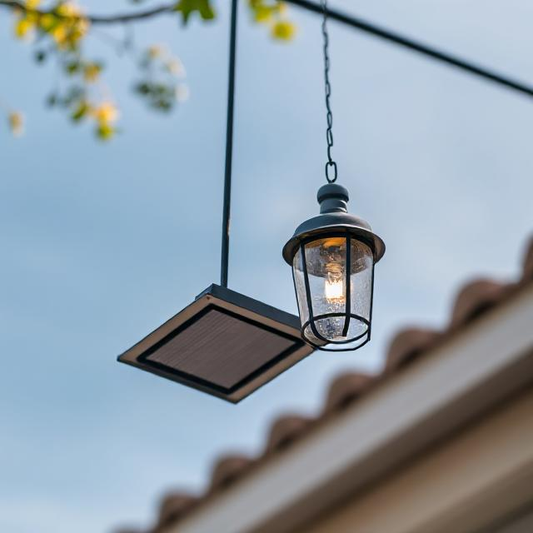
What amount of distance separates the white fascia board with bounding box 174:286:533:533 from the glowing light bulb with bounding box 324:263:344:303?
1.39 feet

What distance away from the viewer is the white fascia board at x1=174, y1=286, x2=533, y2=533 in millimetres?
3299

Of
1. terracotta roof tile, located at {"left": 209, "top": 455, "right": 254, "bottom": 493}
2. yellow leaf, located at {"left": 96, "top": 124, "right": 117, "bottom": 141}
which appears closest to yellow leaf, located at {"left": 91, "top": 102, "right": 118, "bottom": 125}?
yellow leaf, located at {"left": 96, "top": 124, "right": 117, "bottom": 141}

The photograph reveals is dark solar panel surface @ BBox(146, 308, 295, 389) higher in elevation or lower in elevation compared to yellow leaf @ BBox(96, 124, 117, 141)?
lower

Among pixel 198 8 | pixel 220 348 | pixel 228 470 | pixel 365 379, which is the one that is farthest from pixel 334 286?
pixel 198 8

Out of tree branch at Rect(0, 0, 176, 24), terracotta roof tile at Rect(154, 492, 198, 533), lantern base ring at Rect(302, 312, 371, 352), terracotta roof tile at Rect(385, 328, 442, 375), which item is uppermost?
tree branch at Rect(0, 0, 176, 24)

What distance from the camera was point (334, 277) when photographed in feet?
12.8

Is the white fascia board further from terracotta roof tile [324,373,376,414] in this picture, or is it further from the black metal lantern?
the black metal lantern

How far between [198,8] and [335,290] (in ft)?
3.95

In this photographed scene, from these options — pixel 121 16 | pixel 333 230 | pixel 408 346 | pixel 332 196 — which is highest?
pixel 121 16

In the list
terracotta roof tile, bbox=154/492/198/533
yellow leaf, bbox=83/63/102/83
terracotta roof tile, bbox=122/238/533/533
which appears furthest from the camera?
yellow leaf, bbox=83/63/102/83

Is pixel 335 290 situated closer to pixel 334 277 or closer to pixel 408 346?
pixel 334 277

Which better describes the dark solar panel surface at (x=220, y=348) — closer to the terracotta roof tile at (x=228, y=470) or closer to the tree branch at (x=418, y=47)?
the terracotta roof tile at (x=228, y=470)

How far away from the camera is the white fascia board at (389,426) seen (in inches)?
130

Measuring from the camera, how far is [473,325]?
3400 mm
